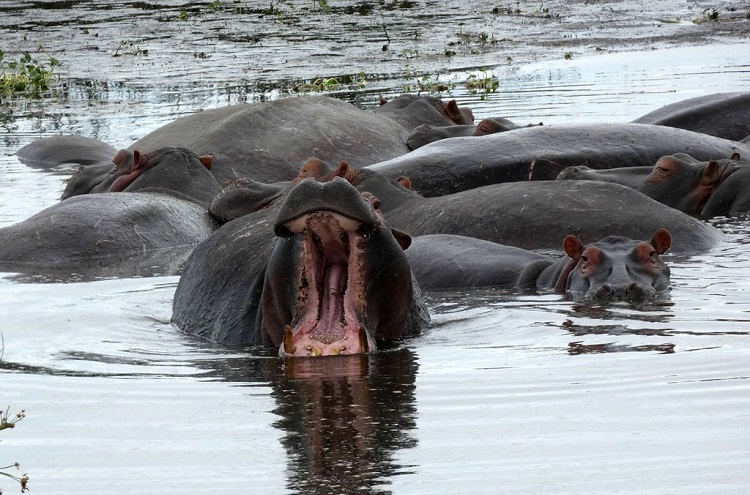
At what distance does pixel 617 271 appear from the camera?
6.83m

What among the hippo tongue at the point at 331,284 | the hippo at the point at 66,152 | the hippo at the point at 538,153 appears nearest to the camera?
the hippo tongue at the point at 331,284

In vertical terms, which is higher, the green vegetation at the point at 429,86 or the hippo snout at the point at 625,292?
the green vegetation at the point at 429,86

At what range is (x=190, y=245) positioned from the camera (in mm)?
9094

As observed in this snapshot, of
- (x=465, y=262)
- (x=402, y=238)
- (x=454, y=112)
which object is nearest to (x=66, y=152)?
(x=454, y=112)

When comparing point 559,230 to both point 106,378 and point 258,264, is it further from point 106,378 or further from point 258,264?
point 106,378

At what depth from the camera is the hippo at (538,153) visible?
982 cm

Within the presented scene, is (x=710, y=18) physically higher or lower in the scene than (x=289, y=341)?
higher

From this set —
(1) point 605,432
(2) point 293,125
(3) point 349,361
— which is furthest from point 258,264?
(2) point 293,125

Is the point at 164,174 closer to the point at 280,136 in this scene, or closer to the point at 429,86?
the point at 280,136

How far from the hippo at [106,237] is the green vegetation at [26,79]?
8.25 metres

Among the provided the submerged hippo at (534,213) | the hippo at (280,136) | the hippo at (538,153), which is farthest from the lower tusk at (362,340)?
the hippo at (280,136)

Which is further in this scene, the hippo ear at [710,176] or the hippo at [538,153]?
the hippo at [538,153]

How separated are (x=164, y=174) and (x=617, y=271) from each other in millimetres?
4046

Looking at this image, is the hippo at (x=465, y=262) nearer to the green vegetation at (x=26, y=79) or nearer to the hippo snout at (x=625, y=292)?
the hippo snout at (x=625, y=292)
